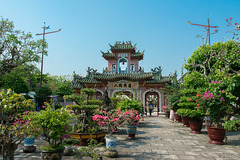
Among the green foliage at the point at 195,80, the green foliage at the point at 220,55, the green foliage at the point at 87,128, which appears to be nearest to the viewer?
the green foliage at the point at 87,128

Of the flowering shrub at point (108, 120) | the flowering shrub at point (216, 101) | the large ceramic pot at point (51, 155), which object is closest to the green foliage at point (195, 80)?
the flowering shrub at point (216, 101)

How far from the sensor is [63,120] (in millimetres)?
3736

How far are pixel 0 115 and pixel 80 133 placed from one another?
8.42 ft

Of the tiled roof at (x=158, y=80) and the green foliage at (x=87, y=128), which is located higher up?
the tiled roof at (x=158, y=80)

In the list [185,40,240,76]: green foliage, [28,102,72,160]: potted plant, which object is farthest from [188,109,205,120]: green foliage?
[28,102,72,160]: potted plant

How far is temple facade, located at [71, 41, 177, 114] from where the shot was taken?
1852 centimetres

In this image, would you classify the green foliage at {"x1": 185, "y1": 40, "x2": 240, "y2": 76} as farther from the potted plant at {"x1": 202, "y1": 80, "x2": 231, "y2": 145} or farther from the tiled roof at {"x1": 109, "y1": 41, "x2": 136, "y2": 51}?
the tiled roof at {"x1": 109, "y1": 41, "x2": 136, "y2": 51}

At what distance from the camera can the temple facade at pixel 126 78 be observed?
18516mm

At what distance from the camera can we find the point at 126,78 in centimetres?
1870

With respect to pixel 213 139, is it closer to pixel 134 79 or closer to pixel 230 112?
pixel 230 112

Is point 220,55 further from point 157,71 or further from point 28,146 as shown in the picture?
point 157,71

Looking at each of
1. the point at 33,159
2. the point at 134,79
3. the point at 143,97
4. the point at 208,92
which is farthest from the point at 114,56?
the point at 33,159

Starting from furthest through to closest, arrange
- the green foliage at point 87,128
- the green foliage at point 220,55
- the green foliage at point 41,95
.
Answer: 1. the green foliage at point 41,95
2. the green foliage at point 220,55
3. the green foliage at point 87,128

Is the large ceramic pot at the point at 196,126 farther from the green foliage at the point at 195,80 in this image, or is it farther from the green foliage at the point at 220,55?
the green foliage at the point at 220,55
